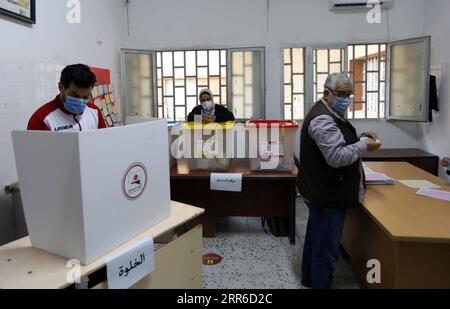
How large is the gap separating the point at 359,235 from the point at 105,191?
191 cm

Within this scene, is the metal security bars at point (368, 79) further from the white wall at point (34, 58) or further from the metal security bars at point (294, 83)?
the white wall at point (34, 58)

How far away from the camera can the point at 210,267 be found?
107 inches

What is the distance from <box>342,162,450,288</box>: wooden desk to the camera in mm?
1646

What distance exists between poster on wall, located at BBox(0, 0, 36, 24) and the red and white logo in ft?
6.28

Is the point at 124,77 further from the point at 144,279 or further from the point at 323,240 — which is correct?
the point at 144,279

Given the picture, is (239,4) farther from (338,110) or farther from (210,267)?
(210,267)

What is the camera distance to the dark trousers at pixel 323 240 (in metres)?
2.12

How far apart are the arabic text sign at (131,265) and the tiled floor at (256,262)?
1.23m

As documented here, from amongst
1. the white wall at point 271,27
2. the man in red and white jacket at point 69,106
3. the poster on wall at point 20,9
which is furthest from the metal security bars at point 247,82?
the man in red and white jacket at point 69,106

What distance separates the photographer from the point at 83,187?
109cm

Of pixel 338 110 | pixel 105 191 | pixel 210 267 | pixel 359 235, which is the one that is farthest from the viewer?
pixel 210 267

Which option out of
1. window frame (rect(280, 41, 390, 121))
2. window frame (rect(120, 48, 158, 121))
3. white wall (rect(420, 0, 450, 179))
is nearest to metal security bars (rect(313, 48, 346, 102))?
window frame (rect(280, 41, 390, 121))

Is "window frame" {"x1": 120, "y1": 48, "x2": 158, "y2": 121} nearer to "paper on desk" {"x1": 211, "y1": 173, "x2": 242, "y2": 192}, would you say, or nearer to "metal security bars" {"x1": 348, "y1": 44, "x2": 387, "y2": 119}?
"paper on desk" {"x1": 211, "y1": 173, "x2": 242, "y2": 192}
